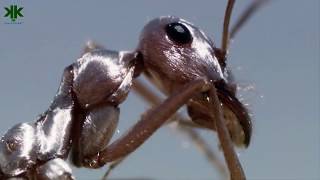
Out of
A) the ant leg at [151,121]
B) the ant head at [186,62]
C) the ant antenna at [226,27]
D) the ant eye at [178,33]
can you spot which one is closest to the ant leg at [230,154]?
the ant leg at [151,121]

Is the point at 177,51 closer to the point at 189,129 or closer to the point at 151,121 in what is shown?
the point at 151,121

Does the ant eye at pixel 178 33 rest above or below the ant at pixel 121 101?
above

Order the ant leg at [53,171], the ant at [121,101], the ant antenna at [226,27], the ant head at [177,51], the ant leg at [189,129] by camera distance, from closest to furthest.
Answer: the ant at [121,101]
the ant leg at [53,171]
the ant head at [177,51]
the ant antenna at [226,27]
the ant leg at [189,129]

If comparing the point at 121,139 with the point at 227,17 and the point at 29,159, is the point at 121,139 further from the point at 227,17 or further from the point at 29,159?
the point at 227,17

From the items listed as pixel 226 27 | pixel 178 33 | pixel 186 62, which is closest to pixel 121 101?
pixel 186 62

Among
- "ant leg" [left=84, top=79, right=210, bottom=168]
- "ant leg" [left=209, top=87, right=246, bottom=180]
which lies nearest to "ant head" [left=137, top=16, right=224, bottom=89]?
"ant leg" [left=84, top=79, right=210, bottom=168]

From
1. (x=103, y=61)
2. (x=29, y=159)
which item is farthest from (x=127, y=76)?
(x=29, y=159)

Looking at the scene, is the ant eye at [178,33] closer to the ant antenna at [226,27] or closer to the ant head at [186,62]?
the ant head at [186,62]

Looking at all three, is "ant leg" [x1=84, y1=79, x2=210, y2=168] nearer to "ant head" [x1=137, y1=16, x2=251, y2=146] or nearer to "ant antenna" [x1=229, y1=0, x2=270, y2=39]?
"ant head" [x1=137, y1=16, x2=251, y2=146]
